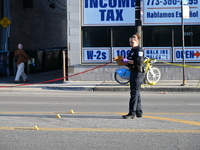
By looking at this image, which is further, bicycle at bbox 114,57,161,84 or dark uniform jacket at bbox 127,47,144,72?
bicycle at bbox 114,57,161,84

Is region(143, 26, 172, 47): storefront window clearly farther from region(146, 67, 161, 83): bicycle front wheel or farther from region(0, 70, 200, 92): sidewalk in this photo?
region(146, 67, 161, 83): bicycle front wheel

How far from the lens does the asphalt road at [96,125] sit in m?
7.32

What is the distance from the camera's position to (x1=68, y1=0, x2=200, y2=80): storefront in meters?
18.8

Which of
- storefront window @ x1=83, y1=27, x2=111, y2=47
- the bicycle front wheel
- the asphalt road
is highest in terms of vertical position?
storefront window @ x1=83, y1=27, x2=111, y2=47

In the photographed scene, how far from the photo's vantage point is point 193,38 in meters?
18.8

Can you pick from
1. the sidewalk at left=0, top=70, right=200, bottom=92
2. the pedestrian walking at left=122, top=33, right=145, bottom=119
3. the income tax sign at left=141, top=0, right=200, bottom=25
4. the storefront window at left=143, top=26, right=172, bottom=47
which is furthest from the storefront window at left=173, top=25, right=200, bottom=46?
the pedestrian walking at left=122, top=33, right=145, bottom=119

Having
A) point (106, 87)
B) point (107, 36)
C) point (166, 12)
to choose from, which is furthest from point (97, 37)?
point (106, 87)

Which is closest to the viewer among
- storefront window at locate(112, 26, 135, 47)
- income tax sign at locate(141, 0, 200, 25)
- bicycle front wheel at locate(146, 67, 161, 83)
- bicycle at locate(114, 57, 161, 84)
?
bicycle at locate(114, 57, 161, 84)

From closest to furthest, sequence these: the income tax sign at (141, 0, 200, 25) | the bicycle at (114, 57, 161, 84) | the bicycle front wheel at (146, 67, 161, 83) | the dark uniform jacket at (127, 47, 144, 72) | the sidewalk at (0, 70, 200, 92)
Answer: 1. the dark uniform jacket at (127, 47, 144, 72)
2. the sidewalk at (0, 70, 200, 92)
3. the bicycle at (114, 57, 161, 84)
4. the bicycle front wheel at (146, 67, 161, 83)
5. the income tax sign at (141, 0, 200, 25)

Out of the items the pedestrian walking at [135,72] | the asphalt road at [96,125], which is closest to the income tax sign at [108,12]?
the asphalt road at [96,125]

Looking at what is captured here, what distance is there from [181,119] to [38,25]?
2290cm

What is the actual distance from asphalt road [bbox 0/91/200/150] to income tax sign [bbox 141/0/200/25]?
19.4ft

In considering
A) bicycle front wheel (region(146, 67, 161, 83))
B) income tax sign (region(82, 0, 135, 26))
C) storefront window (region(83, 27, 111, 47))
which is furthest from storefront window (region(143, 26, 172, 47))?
bicycle front wheel (region(146, 67, 161, 83))

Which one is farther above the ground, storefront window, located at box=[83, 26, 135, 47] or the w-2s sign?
storefront window, located at box=[83, 26, 135, 47]
